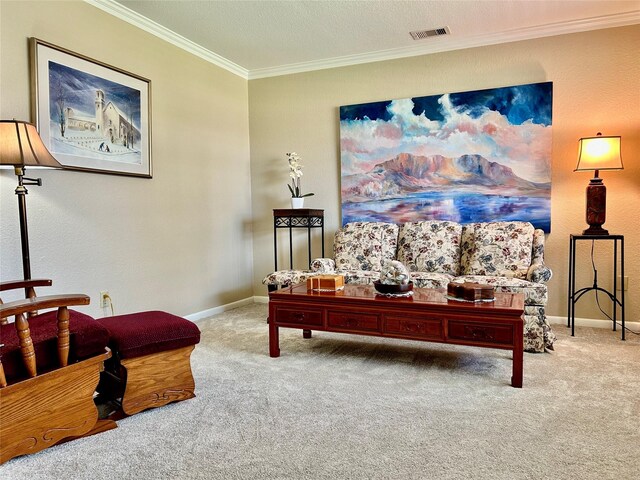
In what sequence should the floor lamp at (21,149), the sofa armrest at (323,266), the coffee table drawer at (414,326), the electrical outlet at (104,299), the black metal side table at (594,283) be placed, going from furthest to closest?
the sofa armrest at (323,266)
the black metal side table at (594,283)
the electrical outlet at (104,299)
the coffee table drawer at (414,326)
the floor lamp at (21,149)

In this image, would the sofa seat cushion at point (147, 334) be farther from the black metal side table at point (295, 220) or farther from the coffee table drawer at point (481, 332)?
the black metal side table at point (295, 220)

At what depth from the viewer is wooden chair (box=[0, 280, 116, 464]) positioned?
5.67ft

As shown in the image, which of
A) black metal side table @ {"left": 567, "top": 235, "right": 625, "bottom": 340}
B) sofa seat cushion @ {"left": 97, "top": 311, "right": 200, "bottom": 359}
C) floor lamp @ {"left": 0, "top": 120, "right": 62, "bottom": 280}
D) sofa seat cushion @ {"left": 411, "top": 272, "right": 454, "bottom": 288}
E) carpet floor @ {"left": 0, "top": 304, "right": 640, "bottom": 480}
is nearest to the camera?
carpet floor @ {"left": 0, "top": 304, "right": 640, "bottom": 480}

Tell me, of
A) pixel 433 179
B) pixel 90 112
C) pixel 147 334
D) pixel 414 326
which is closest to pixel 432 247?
pixel 433 179

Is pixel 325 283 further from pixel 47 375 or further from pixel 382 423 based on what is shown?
pixel 47 375

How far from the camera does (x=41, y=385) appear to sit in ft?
5.94

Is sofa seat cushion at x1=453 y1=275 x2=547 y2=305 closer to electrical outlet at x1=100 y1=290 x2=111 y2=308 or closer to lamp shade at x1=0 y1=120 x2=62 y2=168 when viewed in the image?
electrical outlet at x1=100 y1=290 x2=111 y2=308

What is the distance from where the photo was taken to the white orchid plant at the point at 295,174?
15.7 ft

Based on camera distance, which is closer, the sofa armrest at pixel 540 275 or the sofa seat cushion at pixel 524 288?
the sofa seat cushion at pixel 524 288

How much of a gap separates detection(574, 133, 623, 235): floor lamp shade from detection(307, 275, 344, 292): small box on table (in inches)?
85.7

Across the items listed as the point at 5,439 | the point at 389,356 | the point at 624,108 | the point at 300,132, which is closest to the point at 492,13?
the point at 624,108

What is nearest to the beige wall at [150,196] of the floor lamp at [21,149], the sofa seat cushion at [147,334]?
the floor lamp at [21,149]

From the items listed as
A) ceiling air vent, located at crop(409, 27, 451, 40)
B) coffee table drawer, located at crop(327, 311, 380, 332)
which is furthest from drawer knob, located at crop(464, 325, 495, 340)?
ceiling air vent, located at crop(409, 27, 451, 40)

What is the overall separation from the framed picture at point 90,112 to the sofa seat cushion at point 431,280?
8.01ft
